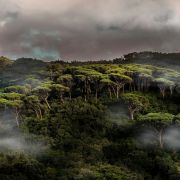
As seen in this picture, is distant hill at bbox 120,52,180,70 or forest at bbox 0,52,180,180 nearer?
forest at bbox 0,52,180,180

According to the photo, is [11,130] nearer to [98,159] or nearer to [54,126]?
[54,126]

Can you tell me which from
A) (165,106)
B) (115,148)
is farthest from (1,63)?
(115,148)

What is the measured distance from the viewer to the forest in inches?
2505

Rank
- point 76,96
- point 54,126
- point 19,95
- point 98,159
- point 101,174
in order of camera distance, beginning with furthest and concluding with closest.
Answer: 1. point 76,96
2. point 19,95
3. point 54,126
4. point 98,159
5. point 101,174

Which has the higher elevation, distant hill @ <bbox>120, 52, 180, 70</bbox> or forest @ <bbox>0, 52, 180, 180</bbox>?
distant hill @ <bbox>120, 52, 180, 70</bbox>

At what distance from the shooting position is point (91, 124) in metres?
78.1

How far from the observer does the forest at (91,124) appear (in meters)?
63.6

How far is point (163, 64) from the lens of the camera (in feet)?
406

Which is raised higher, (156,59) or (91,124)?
(156,59)

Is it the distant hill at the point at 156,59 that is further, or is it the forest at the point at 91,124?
the distant hill at the point at 156,59

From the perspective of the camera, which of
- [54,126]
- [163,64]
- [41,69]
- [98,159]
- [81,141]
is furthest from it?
[163,64]

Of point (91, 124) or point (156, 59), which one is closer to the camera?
point (91, 124)

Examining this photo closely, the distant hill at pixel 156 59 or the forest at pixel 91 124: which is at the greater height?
the distant hill at pixel 156 59

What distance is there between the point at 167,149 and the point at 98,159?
420 inches
